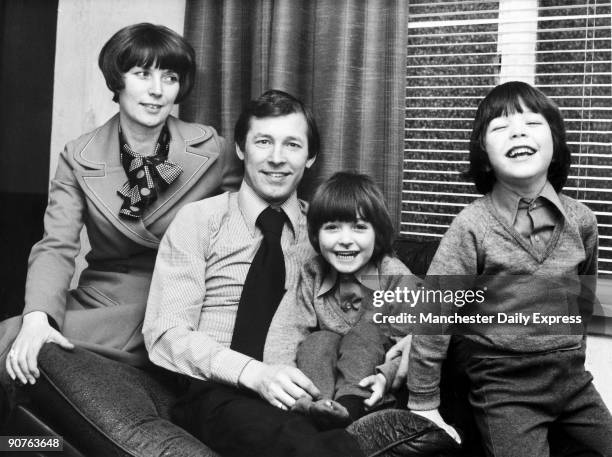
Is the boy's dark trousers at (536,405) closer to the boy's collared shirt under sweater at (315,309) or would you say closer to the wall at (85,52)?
the boy's collared shirt under sweater at (315,309)

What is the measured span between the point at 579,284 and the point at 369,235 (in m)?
0.35

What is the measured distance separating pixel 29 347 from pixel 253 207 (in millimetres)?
470

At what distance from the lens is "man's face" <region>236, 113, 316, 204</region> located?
1210 millimetres

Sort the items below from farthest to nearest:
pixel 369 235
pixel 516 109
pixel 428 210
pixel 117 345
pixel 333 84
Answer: pixel 428 210
pixel 333 84
pixel 117 345
pixel 369 235
pixel 516 109

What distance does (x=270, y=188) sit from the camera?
1.22 m

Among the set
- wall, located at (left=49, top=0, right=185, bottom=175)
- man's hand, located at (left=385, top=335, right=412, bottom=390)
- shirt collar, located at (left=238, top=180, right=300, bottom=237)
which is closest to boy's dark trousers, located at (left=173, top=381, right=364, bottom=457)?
man's hand, located at (left=385, top=335, right=412, bottom=390)

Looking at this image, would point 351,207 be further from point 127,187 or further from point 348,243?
point 127,187

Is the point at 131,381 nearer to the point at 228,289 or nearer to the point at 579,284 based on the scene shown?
the point at 228,289

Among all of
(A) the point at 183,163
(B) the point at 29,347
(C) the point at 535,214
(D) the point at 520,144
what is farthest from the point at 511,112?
(B) the point at 29,347

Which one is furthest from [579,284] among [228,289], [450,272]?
[228,289]

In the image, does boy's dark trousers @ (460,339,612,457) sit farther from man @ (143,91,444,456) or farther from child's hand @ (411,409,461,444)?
man @ (143,91,444,456)

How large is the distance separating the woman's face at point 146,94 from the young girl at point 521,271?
2.06 ft

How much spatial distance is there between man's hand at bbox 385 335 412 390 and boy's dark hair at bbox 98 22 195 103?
2.32ft

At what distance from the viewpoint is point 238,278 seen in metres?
1.22
